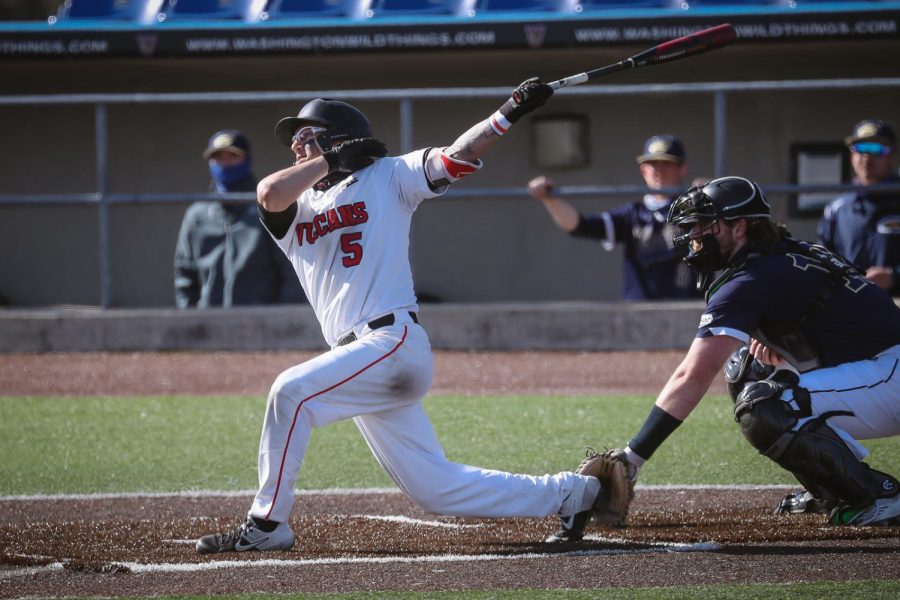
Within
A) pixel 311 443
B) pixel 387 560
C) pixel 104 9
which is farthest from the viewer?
pixel 104 9

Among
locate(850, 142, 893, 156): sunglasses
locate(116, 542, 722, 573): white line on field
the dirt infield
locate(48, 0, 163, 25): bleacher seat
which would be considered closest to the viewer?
the dirt infield

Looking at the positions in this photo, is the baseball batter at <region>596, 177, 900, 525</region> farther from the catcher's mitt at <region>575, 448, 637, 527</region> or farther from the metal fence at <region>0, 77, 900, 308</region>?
the metal fence at <region>0, 77, 900, 308</region>

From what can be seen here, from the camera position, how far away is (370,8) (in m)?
11.5

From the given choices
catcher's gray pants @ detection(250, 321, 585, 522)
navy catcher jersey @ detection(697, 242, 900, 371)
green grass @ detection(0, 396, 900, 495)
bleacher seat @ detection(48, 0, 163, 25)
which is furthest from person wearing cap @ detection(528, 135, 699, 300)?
bleacher seat @ detection(48, 0, 163, 25)

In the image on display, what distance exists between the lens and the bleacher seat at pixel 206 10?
38.1ft

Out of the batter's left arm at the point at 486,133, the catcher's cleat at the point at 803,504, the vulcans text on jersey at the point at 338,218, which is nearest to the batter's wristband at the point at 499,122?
the batter's left arm at the point at 486,133

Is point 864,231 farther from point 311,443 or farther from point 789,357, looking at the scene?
point 311,443

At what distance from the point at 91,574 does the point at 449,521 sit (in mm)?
1505

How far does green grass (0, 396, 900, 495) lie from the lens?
6.18 metres

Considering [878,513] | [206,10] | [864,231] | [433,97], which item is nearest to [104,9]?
[206,10]

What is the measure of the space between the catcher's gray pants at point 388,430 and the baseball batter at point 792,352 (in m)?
0.47

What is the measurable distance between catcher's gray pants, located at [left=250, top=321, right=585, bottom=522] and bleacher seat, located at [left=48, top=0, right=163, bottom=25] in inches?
315

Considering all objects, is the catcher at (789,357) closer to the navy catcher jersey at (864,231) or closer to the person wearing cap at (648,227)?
the person wearing cap at (648,227)

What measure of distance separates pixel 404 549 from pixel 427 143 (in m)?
8.12
